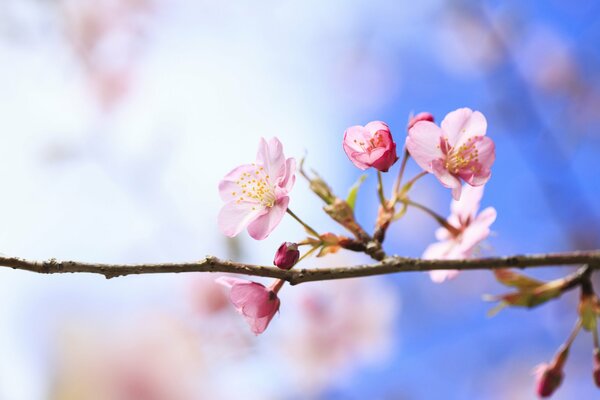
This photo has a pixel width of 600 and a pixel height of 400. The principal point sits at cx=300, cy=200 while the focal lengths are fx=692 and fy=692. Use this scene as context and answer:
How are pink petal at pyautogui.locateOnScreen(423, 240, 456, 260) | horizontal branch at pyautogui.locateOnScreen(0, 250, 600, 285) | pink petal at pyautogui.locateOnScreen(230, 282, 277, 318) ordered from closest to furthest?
horizontal branch at pyautogui.locateOnScreen(0, 250, 600, 285), pink petal at pyautogui.locateOnScreen(230, 282, 277, 318), pink petal at pyautogui.locateOnScreen(423, 240, 456, 260)

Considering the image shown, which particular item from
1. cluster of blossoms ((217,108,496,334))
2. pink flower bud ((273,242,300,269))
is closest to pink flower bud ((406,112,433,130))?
cluster of blossoms ((217,108,496,334))

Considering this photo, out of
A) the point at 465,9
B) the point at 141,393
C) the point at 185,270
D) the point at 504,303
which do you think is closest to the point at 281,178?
the point at 185,270

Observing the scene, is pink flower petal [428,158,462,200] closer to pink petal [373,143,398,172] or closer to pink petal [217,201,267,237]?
pink petal [373,143,398,172]

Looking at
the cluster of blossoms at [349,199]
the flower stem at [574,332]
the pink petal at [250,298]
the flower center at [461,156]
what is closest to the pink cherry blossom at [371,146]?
the cluster of blossoms at [349,199]

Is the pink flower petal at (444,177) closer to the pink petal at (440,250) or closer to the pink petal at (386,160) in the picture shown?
the pink petal at (386,160)

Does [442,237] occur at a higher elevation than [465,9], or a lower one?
lower

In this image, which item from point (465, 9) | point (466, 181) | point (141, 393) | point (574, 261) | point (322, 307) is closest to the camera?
point (574, 261)

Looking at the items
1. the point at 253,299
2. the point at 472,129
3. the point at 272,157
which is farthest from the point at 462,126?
the point at 253,299

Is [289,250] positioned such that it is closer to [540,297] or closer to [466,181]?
[466,181]
